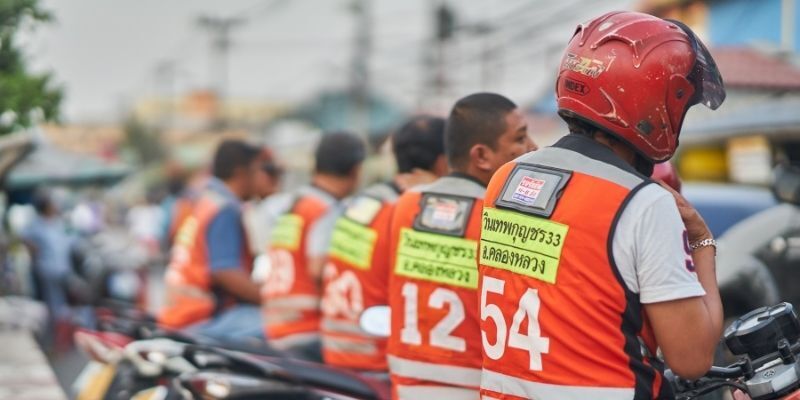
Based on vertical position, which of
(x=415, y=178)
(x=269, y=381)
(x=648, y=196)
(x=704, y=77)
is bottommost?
(x=269, y=381)

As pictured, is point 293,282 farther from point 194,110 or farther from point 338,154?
point 194,110

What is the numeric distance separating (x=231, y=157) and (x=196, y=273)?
0.76 m

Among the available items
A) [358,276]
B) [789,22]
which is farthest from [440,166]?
[789,22]

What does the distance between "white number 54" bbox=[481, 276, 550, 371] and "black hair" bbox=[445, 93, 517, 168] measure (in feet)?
2.81

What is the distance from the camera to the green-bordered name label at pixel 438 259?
12.2 ft

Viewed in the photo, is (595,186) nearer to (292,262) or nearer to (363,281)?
(363,281)

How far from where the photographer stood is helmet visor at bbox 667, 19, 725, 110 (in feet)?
9.55

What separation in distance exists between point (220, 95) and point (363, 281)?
3721 centimetres

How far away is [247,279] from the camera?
639 centimetres

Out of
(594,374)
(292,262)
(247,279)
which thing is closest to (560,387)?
(594,374)

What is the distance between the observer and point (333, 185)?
611 cm

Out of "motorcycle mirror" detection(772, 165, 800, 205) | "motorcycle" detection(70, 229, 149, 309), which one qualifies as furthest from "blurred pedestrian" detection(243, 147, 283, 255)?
"motorcycle" detection(70, 229, 149, 309)

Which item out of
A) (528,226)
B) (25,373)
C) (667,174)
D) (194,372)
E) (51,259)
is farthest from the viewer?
(51,259)

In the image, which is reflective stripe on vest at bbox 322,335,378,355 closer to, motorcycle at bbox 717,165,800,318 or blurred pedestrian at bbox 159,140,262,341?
blurred pedestrian at bbox 159,140,262,341
